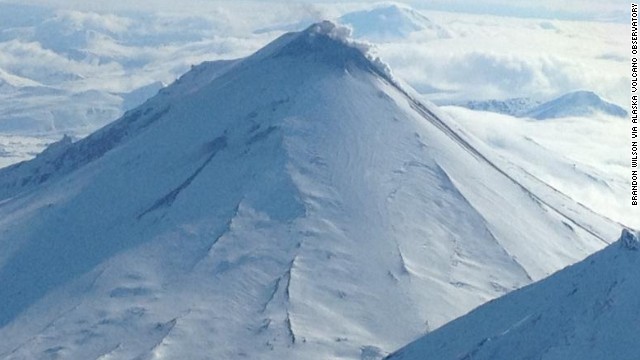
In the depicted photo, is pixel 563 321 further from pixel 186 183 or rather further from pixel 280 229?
pixel 186 183

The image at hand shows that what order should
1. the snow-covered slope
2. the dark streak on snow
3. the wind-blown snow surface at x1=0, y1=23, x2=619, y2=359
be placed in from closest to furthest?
the snow-covered slope → the wind-blown snow surface at x1=0, y1=23, x2=619, y2=359 → the dark streak on snow

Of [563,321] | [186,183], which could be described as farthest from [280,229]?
[563,321]

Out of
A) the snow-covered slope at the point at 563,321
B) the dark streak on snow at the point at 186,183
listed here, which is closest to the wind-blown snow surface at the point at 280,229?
the dark streak on snow at the point at 186,183

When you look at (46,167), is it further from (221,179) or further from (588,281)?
(588,281)

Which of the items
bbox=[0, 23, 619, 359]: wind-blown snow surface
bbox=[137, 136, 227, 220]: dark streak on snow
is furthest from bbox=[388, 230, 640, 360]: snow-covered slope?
bbox=[137, 136, 227, 220]: dark streak on snow

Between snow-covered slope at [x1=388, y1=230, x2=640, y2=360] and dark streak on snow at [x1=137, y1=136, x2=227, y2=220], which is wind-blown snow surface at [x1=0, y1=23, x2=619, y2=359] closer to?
dark streak on snow at [x1=137, y1=136, x2=227, y2=220]

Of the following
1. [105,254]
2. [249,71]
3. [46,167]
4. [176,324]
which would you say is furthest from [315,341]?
[46,167]

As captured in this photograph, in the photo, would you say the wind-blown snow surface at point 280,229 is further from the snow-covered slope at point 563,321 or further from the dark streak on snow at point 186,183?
the snow-covered slope at point 563,321
